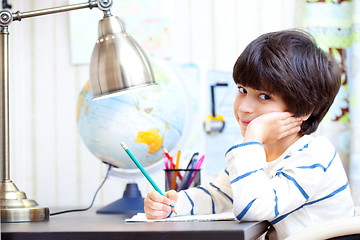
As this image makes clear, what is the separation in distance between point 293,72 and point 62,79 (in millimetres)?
1473

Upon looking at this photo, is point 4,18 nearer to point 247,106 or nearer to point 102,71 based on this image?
point 102,71

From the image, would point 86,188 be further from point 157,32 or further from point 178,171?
point 178,171

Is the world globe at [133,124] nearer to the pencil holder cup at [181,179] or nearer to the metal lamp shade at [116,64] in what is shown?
the pencil holder cup at [181,179]

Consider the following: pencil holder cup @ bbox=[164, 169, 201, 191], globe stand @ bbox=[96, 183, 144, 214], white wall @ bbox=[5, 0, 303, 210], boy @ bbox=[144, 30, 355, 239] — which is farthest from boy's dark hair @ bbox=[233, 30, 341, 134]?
white wall @ bbox=[5, 0, 303, 210]

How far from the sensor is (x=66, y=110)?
2303 mm

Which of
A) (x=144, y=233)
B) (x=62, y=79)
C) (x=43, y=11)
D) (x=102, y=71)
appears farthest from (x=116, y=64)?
(x=62, y=79)

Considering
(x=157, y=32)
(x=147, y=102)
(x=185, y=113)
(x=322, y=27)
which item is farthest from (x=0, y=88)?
(x=322, y=27)

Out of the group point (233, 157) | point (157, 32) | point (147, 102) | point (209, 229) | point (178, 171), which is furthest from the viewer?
point (157, 32)

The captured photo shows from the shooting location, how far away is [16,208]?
3.09ft

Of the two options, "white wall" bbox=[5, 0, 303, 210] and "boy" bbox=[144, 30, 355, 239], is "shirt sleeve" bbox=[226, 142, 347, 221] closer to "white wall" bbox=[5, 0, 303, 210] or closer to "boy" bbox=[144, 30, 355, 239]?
"boy" bbox=[144, 30, 355, 239]

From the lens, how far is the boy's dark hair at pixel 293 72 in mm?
1021

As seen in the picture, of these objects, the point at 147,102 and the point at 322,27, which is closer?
the point at 147,102

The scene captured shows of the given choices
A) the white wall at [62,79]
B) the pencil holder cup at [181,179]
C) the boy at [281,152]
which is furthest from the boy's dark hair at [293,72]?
the white wall at [62,79]

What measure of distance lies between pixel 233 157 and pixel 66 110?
1517 mm
